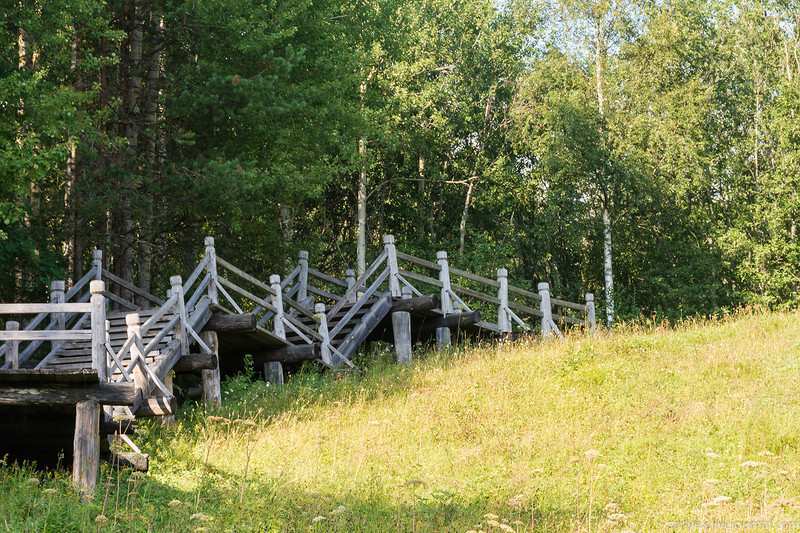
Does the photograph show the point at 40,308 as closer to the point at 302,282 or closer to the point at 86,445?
the point at 86,445

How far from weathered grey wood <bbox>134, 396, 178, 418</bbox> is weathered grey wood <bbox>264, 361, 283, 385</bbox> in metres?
4.82

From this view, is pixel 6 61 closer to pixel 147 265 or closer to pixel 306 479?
pixel 147 265

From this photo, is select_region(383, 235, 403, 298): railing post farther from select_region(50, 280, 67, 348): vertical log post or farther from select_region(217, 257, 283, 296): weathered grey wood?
select_region(50, 280, 67, 348): vertical log post

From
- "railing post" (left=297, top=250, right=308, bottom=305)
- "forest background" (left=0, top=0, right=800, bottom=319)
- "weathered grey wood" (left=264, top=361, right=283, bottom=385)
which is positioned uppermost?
"forest background" (left=0, top=0, right=800, bottom=319)

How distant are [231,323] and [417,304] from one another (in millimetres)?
4092

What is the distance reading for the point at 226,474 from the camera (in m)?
9.25

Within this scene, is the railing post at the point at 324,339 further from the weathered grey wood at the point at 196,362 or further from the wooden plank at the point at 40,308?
the wooden plank at the point at 40,308

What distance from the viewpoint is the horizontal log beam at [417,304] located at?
16172mm

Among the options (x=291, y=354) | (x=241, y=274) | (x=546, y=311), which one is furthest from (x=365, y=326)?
(x=546, y=311)

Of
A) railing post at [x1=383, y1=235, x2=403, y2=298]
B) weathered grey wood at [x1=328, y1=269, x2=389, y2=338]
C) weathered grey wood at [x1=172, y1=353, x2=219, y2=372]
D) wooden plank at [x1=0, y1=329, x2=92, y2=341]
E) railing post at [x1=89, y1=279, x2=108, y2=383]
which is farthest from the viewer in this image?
railing post at [x1=383, y1=235, x2=403, y2=298]

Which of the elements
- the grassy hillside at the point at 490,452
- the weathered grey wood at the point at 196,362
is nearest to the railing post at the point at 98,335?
the grassy hillside at the point at 490,452

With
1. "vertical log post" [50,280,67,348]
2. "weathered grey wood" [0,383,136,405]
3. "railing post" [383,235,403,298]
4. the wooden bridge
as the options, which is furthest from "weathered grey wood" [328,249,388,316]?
"weathered grey wood" [0,383,136,405]

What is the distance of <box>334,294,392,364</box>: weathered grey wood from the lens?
52.4ft

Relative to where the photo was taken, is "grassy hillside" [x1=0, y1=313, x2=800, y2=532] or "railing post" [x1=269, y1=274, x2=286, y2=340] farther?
"railing post" [x1=269, y1=274, x2=286, y2=340]
